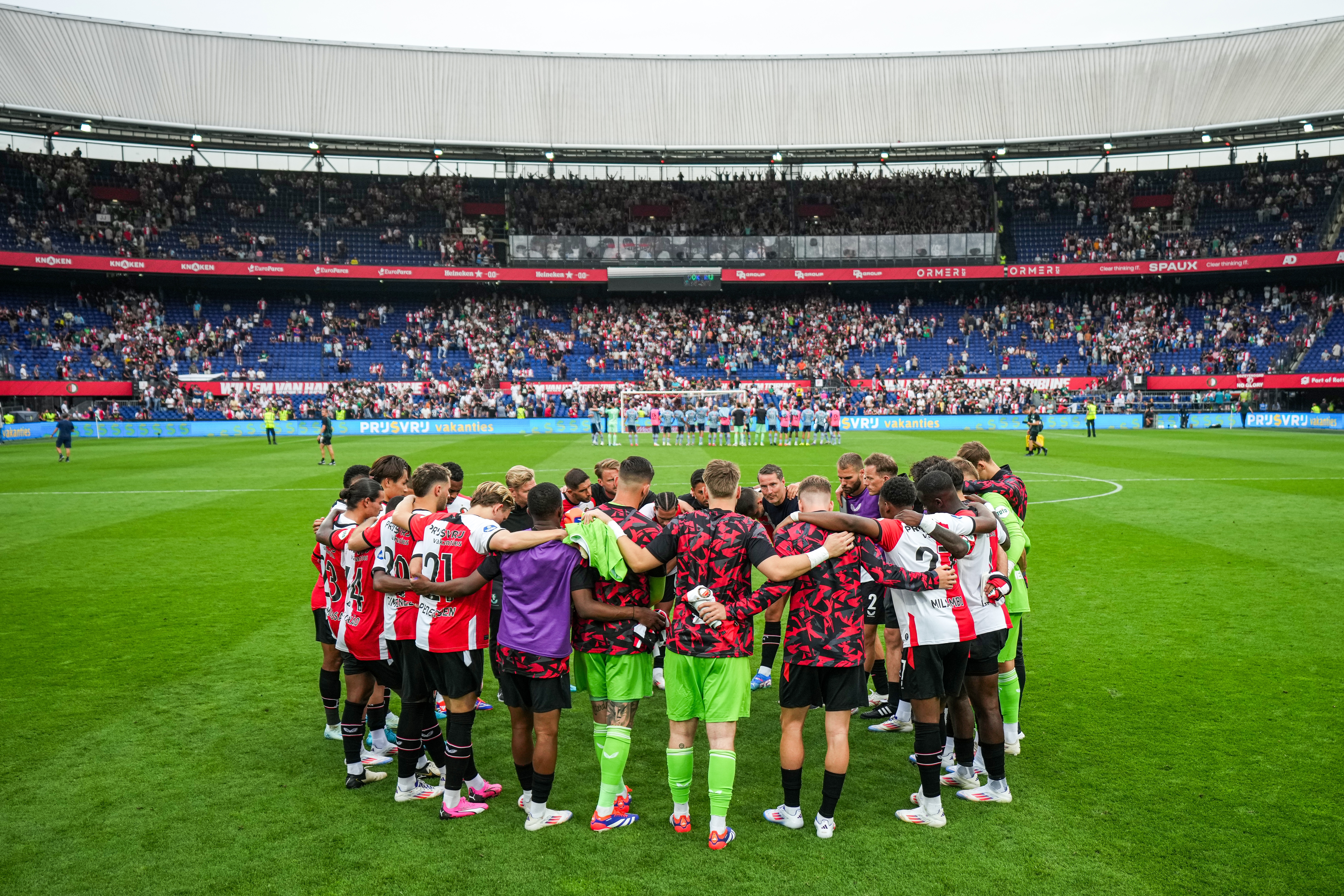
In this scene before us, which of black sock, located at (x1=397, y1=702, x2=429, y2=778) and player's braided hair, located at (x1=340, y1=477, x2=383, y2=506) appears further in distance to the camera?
player's braided hair, located at (x1=340, y1=477, x2=383, y2=506)

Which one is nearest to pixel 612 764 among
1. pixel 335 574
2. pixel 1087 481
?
pixel 335 574

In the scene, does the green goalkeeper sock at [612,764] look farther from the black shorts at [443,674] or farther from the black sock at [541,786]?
the black shorts at [443,674]

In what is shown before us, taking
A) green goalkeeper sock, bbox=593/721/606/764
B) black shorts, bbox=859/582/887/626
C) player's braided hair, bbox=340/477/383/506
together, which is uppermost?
player's braided hair, bbox=340/477/383/506

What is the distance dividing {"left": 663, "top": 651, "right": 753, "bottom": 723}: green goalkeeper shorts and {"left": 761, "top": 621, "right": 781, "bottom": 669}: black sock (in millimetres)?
2671

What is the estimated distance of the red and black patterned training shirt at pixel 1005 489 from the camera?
6.41 metres

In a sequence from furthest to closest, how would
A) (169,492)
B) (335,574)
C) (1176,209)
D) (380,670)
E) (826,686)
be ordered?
(1176,209)
(169,492)
(335,574)
(380,670)
(826,686)

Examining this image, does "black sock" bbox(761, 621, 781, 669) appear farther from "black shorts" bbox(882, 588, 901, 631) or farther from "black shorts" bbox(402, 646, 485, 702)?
"black shorts" bbox(402, 646, 485, 702)

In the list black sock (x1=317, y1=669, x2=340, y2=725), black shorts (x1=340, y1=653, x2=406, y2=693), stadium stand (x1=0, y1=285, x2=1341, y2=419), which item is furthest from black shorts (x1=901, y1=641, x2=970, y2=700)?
stadium stand (x1=0, y1=285, x2=1341, y2=419)

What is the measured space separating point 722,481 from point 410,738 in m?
2.83

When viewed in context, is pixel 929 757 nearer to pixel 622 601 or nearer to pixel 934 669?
pixel 934 669

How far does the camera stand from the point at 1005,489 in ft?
21.4

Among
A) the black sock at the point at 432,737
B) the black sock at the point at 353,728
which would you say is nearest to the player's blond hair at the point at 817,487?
the black sock at the point at 432,737

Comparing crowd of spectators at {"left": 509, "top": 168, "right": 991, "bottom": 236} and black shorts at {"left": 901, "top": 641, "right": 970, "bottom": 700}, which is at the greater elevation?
crowd of spectators at {"left": 509, "top": 168, "right": 991, "bottom": 236}

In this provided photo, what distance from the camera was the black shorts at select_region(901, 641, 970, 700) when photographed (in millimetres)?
5293
